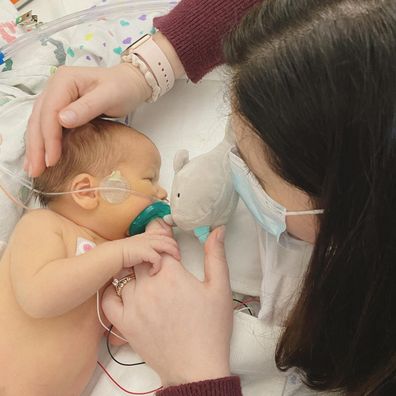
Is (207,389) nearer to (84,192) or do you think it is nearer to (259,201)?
(259,201)

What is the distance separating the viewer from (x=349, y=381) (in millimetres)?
914

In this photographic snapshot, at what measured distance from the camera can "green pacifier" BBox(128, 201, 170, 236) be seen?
1171 mm

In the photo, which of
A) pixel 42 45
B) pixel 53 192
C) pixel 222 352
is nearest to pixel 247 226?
pixel 222 352

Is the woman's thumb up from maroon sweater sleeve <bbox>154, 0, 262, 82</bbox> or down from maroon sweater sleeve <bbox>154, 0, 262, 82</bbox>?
down

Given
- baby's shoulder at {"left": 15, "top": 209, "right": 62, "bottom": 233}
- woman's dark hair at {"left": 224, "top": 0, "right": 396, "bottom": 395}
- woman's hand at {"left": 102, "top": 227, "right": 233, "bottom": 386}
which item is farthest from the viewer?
baby's shoulder at {"left": 15, "top": 209, "right": 62, "bottom": 233}

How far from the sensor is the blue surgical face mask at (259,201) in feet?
2.76

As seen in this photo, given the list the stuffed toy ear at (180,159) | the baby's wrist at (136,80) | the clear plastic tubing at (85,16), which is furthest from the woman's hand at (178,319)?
the clear plastic tubing at (85,16)

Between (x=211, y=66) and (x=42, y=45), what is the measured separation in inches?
19.4

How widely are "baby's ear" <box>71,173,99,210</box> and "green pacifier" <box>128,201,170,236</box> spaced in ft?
0.33

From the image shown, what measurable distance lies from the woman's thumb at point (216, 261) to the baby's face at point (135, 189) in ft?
0.57

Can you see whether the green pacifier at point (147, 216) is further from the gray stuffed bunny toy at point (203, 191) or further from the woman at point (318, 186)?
the woman at point (318, 186)

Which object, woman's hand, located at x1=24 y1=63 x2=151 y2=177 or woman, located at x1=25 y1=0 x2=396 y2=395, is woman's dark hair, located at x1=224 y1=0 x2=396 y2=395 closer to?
woman, located at x1=25 y1=0 x2=396 y2=395

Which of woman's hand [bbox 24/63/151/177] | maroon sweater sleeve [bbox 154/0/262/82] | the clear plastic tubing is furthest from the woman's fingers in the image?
the clear plastic tubing

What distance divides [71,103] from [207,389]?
61 cm
